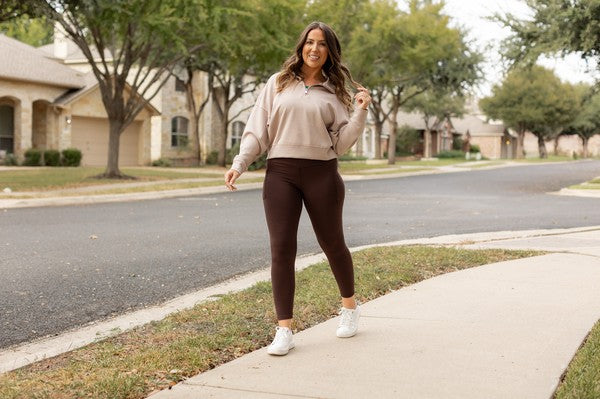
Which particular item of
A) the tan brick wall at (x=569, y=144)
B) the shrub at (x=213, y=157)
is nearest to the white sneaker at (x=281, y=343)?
the shrub at (x=213, y=157)

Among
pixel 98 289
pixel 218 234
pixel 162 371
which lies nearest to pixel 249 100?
pixel 218 234

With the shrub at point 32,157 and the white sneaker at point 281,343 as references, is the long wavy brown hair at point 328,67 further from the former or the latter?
the shrub at point 32,157

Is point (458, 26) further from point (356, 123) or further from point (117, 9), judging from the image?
point (356, 123)

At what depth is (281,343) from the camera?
173 inches

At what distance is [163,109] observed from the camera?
1550 inches

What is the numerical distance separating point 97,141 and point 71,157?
3320 millimetres

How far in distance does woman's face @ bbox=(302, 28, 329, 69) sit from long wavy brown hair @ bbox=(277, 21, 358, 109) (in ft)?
0.08

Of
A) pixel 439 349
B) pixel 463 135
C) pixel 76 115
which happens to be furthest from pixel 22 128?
pixel 463 135

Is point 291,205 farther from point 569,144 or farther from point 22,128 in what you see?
point 569,144

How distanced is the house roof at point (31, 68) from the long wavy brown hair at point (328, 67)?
96.3 ft

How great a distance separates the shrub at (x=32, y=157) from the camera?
32.4 metres

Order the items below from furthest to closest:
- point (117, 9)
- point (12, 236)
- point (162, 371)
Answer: point (117, 9) < point (12, 236) < point (162, 371)

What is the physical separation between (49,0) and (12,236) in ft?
40.0

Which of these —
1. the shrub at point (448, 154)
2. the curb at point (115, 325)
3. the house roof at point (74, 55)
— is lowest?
the curb at point (115, 325)
